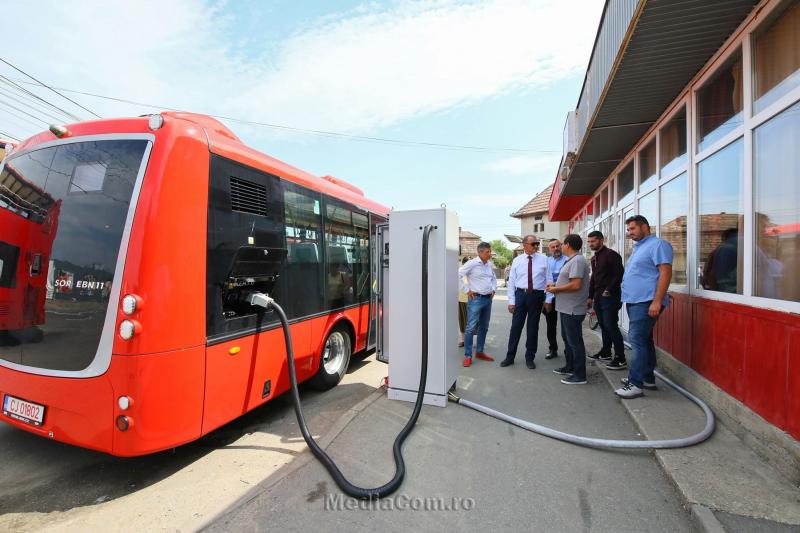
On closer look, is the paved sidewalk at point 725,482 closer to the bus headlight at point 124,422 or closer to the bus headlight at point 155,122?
the bus headlight at point 124,422

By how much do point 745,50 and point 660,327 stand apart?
129 inches

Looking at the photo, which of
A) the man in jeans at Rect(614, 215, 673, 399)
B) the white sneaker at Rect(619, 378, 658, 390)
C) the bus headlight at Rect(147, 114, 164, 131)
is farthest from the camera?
the white sneaker at Rect(619, 378, 658, 390)

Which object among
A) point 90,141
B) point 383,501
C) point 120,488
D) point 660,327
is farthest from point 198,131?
point 660,327

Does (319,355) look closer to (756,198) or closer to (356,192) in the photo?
(356,192)

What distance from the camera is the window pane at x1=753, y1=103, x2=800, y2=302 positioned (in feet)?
8.90

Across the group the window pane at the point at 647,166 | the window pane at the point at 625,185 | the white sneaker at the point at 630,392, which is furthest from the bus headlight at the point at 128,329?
the window pane at the point at 625,185

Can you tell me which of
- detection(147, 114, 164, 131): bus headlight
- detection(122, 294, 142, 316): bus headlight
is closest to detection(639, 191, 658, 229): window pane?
detection(147, 114, 164, 131): bus headlight

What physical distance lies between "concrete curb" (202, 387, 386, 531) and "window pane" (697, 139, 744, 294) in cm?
363

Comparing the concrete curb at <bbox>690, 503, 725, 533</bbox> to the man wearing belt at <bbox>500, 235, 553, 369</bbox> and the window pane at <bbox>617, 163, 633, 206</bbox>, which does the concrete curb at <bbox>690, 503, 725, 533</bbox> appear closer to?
the man wearing belt at <bbox>500, 235, 553, 369</bbox>

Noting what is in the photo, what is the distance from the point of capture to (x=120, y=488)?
273 cm

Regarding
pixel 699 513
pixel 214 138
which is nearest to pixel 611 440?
pixel 699 513

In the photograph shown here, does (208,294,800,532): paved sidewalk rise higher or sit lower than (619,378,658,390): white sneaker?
lower

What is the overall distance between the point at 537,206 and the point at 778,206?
1309 inches

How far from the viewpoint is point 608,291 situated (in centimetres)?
480
